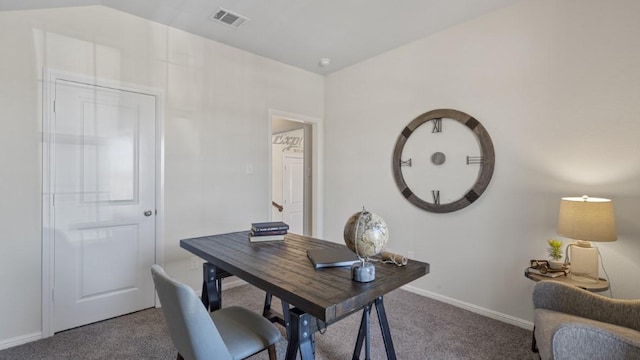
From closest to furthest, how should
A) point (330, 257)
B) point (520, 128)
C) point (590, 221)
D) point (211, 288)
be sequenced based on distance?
point (330, 257) → point (590, 221) → point (211, 288) → point (520, 128)

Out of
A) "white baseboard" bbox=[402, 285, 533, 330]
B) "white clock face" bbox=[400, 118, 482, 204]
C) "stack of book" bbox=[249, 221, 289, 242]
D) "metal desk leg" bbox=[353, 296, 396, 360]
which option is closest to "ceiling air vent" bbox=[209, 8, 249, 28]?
"stack of book" bbox=[249, 221, 289, 242]

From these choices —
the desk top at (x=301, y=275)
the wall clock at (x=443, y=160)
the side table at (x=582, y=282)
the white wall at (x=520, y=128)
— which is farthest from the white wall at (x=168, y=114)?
the side table at (x=582, y=282)

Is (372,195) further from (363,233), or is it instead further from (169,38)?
(169,38)

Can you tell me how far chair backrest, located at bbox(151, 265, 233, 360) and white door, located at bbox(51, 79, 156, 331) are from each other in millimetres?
1792

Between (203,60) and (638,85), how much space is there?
11.7ft

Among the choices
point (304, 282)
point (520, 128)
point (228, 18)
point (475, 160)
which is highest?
point (228, 18)

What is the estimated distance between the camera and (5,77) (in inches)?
84.6

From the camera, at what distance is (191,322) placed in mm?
1140

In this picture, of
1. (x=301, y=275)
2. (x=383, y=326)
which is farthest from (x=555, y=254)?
(x=301, y=275)

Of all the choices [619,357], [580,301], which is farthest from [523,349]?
[619,357]

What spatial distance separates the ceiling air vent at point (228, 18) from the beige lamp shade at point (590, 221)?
2.97 m

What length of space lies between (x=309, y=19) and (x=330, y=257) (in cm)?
220

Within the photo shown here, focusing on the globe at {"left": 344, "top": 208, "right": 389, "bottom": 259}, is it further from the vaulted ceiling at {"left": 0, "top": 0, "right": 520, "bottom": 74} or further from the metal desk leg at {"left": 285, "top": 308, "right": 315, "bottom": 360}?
the vaulted ceiling at {"left": 0, "top": 0, "right": 520, "bottom": 74}

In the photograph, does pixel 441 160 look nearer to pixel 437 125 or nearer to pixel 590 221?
pixel 437 125
